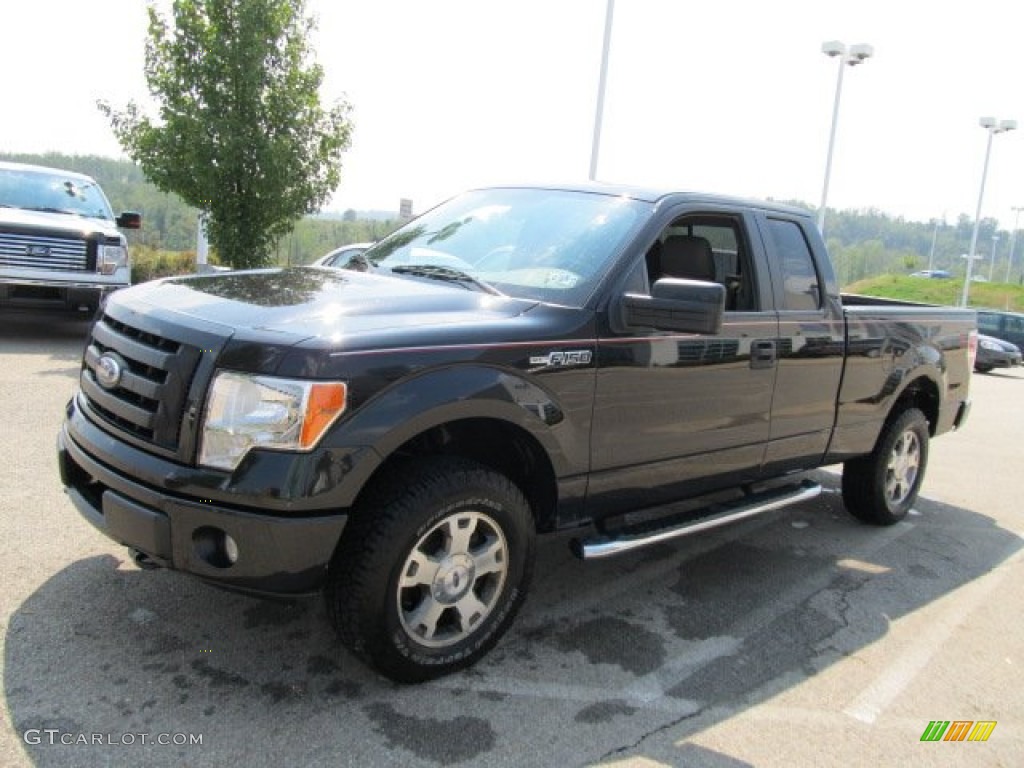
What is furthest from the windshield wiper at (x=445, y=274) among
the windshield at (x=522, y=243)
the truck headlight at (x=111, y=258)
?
the truck headlight at (x=111, y=258)

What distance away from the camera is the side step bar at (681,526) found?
3656 mm

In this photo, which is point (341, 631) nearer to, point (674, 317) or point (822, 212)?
point (674, 317)

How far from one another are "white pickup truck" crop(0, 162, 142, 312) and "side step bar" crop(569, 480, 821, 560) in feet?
25.0

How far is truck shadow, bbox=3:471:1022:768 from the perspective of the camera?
9.39ft

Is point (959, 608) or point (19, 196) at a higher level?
point (19, 196)

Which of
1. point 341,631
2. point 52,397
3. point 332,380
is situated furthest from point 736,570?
point 52,397

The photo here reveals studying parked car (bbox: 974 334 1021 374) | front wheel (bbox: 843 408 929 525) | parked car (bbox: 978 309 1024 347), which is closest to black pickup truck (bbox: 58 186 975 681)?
front wheel (bbox: 843 408 929 525)

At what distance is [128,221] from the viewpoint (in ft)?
38.0

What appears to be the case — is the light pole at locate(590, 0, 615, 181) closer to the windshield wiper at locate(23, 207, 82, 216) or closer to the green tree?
the green tree

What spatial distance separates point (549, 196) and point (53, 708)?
2.99 meters

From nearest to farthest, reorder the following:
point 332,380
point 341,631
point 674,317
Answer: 1. point 332,380
2. point 341,631
3. point 674,317

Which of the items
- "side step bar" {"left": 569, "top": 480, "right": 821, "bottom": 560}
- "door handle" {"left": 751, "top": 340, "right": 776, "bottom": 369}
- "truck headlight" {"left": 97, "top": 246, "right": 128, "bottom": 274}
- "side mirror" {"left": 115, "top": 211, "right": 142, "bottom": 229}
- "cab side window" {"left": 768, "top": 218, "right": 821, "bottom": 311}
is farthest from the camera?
"side mirror" {"left": 115, "top": 211, "right": 142, "bottom": 229}

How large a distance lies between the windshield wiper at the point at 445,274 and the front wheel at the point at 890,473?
3.18 metres

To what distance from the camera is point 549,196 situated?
14.3 ft
